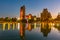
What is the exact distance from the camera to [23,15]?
342ft

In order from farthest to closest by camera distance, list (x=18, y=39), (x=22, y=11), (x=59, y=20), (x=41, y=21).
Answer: (x=22, y=11)
(x=41, y=21)
(x=59, y=20)
(x=18, y=39)

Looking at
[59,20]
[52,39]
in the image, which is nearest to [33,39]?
[52,39]

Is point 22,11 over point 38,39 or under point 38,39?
over

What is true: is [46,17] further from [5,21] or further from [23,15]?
[5,21]

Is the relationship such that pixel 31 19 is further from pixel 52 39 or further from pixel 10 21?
pixel 52 39

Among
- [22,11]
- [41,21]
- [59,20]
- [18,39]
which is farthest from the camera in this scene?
[22,11]

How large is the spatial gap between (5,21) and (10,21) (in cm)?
295

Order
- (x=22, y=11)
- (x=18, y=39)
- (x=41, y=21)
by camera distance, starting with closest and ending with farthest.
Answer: (x=18, y=39) < (x=41, y=21) < (x=22, y=11)

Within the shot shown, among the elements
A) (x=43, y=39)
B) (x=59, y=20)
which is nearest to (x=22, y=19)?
(x=59, y=20)

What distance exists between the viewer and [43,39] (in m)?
24.5

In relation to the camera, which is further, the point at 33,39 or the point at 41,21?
the point at 41,21

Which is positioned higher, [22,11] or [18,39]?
[22,11]

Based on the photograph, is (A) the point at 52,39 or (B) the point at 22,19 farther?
(B) the point at 22,19

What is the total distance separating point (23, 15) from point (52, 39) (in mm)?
80018
